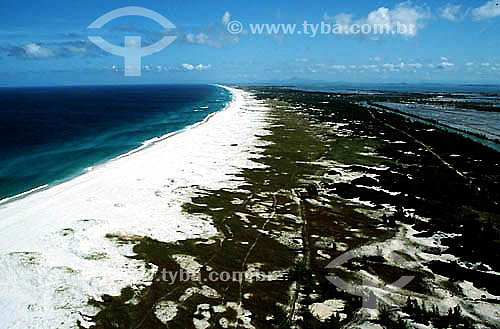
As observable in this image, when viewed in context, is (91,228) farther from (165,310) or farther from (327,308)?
(327,308)

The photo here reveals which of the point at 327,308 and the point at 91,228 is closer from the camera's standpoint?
the point at 327,308

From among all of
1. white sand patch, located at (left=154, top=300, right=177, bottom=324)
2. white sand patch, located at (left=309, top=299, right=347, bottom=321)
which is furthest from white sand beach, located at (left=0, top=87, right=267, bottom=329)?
white sand patch, located at (left=309, top=299, right=347, bottom=321)

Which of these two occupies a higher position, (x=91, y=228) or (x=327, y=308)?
(x=327, y=308)

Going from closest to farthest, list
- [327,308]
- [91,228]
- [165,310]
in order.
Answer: [165,310] < [327,308] < [91,228]

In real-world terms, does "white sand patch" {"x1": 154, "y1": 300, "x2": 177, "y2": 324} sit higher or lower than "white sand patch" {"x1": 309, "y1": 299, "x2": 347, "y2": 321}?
lower

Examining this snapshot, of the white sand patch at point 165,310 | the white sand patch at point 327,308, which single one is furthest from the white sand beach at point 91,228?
the white sand patch at point 327,308

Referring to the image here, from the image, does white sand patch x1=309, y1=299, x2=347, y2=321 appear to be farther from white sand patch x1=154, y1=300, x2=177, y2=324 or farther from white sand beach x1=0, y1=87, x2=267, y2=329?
white sand beach x1=0, y1=87, x2=267, y2=329

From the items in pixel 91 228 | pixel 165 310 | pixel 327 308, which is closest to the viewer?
pixel 165 310

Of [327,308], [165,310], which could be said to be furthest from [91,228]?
[327,308]
